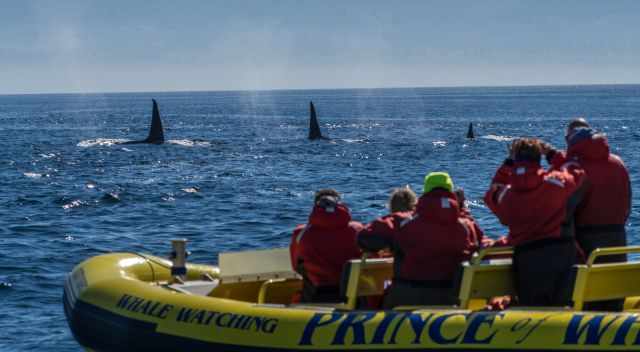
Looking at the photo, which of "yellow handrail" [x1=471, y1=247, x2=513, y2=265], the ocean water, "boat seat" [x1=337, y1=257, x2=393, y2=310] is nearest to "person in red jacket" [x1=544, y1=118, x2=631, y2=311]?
"yellow handrail" [x1=471, y1=247, x2=513, y2=265]

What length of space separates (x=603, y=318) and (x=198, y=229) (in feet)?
53.6

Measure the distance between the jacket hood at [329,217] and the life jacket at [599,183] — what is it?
6.73 ft

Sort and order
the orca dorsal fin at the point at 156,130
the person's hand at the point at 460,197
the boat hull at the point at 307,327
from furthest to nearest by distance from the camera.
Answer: the orca dorsal fin at the point at 156,130, the person's hand at the point at 460,197, the boat hull at the point at 307,327

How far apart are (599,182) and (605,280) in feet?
2.77

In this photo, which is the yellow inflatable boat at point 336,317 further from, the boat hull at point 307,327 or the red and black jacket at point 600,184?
the red and black jacket at point 600,184

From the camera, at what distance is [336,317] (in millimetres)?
8922

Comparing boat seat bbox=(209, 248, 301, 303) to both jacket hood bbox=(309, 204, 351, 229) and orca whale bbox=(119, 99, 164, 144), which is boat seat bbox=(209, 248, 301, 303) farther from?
orca whale bbox=(119, 99, 164, 144)

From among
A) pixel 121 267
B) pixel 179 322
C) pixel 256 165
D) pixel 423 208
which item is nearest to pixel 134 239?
pixel 121 267

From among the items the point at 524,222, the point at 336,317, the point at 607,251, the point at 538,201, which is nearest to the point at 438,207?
the point at 524,222

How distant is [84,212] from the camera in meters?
26.8

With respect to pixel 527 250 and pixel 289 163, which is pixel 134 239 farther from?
pixel 289 163

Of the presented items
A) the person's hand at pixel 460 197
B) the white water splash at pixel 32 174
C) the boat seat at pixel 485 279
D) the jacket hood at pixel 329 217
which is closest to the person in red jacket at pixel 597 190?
the boat seat at pixel 485 279

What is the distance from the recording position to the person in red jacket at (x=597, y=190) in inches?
357

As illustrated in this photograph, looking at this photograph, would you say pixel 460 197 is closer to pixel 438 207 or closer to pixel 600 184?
pixel 438 207
